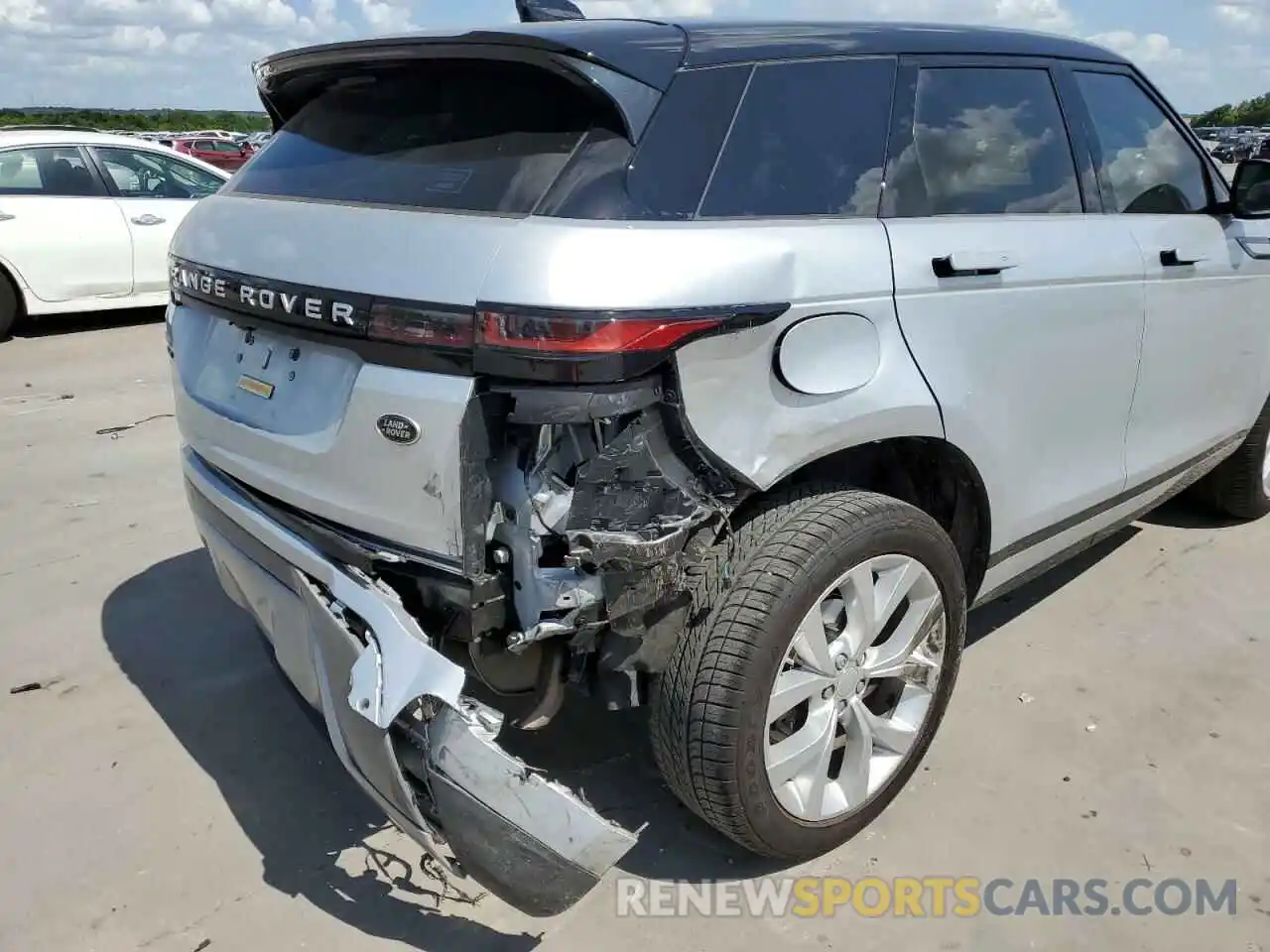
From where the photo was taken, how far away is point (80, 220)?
856 centimetres

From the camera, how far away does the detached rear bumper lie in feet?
6.67

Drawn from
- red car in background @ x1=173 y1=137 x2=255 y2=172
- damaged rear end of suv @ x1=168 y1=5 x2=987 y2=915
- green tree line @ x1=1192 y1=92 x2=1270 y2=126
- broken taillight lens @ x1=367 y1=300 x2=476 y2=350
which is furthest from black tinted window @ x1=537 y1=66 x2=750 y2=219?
green tree line @ x1=1192 y1=92 x2=1270 y2=126

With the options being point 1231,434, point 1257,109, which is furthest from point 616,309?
point 1257,109

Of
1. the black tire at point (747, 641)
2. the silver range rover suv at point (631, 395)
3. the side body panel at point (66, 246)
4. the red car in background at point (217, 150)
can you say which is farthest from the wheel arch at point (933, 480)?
the red car in background at point (217, 150)

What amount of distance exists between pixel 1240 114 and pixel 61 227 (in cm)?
7494

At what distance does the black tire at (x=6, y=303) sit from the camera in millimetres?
8328

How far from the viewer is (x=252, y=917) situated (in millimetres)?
2463

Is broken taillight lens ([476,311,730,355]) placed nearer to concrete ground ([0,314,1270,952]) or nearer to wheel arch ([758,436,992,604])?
wheel arch ([758,436,992,604])

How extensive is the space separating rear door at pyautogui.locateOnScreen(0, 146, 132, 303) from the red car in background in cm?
1394

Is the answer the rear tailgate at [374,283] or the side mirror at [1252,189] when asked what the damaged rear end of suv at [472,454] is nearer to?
the rear tailgate at [374,283]

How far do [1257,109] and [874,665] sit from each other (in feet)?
249

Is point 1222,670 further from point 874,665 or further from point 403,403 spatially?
point 403,403

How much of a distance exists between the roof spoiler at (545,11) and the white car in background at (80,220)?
5902 mm

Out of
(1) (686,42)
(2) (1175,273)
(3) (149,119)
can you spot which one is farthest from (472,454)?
(3) (149,119)
